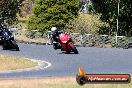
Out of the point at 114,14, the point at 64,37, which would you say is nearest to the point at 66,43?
the point at 64,37

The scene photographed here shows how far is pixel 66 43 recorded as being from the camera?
27281 mm

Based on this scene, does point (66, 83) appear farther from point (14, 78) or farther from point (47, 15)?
point (47, 15)

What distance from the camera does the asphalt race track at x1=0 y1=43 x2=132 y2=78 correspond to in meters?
19.1

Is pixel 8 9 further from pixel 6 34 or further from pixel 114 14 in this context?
pixel 6 34

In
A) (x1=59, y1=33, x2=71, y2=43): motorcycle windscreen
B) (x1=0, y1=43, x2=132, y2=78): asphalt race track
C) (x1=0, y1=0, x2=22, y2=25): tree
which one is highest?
(x1=0, y1=0, x2=22, y2=25): tree

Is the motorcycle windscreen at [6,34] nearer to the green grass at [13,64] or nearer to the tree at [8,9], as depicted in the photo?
the green grass at [13,64]

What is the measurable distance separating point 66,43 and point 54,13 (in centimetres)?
1796

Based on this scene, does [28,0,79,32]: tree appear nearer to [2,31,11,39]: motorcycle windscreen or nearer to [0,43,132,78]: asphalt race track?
[0,43,132,78]: asphalt race track

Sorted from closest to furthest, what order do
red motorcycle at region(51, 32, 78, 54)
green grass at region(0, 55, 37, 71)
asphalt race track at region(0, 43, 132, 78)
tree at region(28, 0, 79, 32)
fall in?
asphalt race track at region(0, 43, 132, 78) < green grass at region(0, 55, 37, 71) < red motorcycle at region(51, 32, 78, 54) < tree at region(28, 0, 79, 32)

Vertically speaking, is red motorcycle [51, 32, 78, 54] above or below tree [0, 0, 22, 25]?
below

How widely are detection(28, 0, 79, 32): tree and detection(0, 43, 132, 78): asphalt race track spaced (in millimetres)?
14382

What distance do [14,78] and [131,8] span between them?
25.3 metres

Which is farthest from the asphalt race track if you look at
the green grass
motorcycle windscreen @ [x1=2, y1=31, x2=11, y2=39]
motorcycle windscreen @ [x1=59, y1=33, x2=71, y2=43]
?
the green grass

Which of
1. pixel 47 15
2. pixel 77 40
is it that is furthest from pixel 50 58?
pixel 47 15
